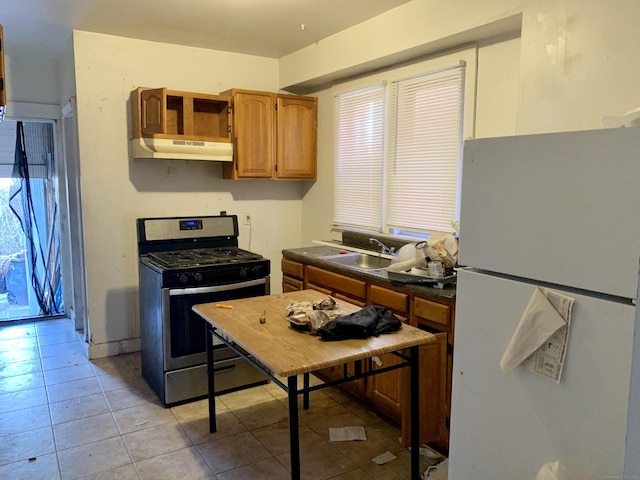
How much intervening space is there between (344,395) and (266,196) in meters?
2.11

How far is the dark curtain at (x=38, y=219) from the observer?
493cm

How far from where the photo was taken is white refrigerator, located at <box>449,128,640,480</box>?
1023 mm

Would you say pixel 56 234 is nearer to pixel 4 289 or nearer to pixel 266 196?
pixel 4 289

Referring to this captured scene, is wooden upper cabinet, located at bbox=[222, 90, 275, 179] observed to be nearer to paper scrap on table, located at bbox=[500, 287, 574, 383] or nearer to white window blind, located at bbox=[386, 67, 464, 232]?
white window blind, located at bbox=[386, 67, 464, 232]

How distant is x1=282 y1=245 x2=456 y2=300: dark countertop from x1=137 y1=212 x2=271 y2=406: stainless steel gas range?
12.8 inches

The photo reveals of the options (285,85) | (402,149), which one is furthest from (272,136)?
(402,149)

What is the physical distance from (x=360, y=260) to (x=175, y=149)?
166cm

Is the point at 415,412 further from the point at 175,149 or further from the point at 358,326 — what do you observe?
the point at 175,149

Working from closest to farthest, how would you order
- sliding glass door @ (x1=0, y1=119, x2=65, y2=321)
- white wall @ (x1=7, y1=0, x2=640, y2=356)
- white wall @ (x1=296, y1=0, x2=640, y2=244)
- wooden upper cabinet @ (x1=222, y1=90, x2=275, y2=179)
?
white wall @ (x1=296, y1=0, x2=640, y2=244)
white wall @ (x1=7, y1=0, x2=640, y2=356)
wooden upper cabinet @ (x1=222, y1=90, x2=275, y2=179)
sliding glass door @ (x1=0, y1=119, x2=65, y2=321)

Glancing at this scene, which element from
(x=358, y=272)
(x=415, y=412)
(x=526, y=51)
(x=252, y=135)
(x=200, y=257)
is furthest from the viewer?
(x=252, y=135)

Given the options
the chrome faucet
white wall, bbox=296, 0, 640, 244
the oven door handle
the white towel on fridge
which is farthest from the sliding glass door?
the white towel on fridge

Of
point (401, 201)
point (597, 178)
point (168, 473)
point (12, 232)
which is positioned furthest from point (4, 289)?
point (597, 178)

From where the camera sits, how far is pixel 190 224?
3.83 m

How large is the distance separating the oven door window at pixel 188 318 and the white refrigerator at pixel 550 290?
205 cm
